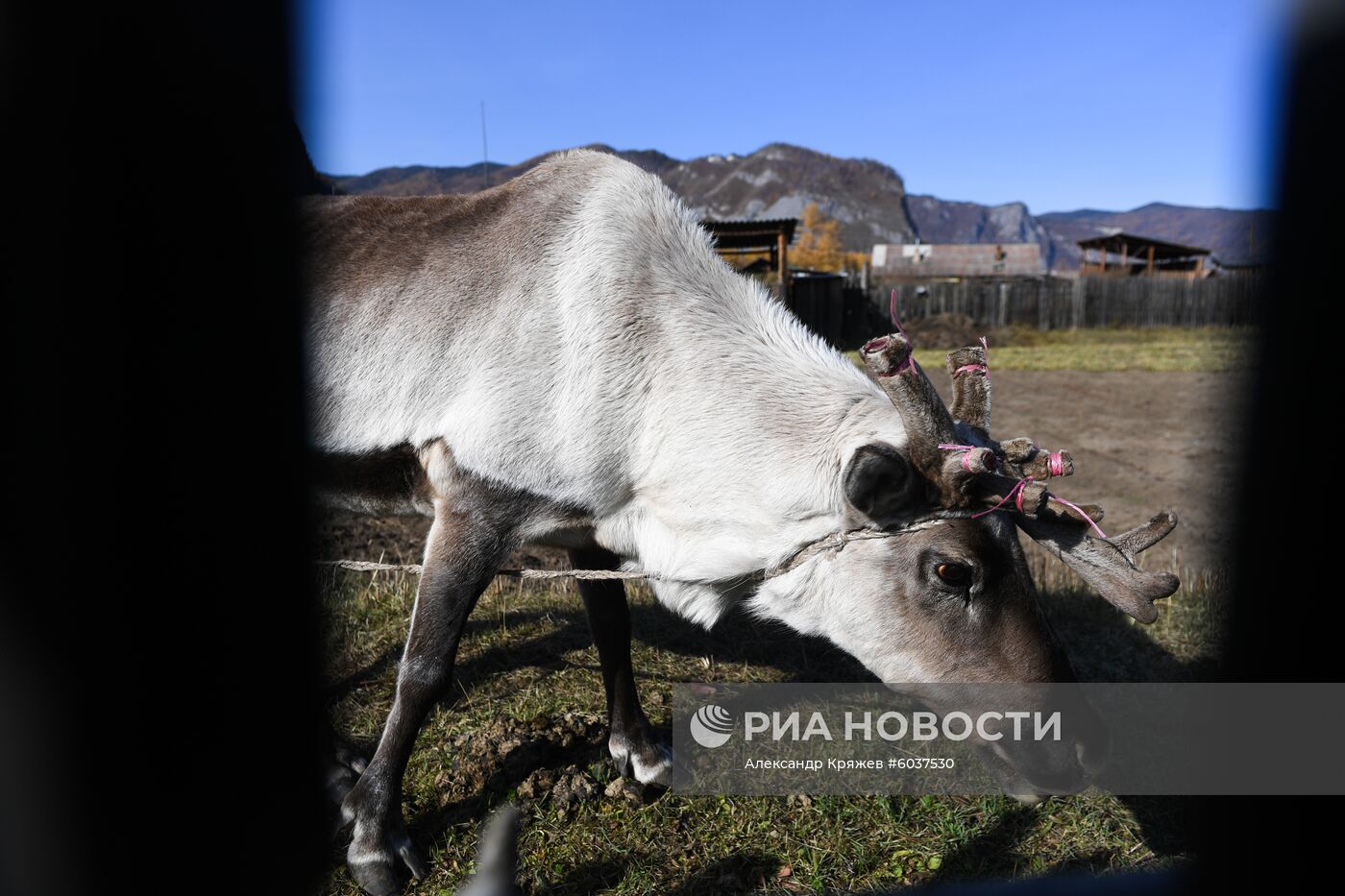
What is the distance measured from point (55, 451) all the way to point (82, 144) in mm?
808

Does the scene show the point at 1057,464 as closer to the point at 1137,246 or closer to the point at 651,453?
the point at 651,453

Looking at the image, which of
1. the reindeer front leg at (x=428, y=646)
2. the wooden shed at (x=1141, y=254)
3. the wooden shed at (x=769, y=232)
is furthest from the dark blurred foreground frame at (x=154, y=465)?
the wooden shed at (x=1141, y=254)

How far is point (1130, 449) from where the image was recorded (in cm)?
1129

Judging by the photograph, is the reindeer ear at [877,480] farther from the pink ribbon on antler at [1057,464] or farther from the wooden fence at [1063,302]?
the wooden fence at [1063,302]

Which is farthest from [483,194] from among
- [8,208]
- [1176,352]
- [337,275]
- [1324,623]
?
[1176,352]

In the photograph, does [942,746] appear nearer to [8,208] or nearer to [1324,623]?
[1324,623]

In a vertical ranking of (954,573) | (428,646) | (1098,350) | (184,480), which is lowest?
(1098,350)

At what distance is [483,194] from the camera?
352cm

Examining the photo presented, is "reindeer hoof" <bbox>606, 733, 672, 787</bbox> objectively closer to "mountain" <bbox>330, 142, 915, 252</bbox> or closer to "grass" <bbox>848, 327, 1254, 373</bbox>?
"grass" <bbox>848, 327, 1254, 373</bbox>

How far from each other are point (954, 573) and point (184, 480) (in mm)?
2751

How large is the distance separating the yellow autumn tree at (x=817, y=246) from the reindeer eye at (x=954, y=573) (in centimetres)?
5945

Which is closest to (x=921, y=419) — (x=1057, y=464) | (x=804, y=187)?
(x=1057, y=464)

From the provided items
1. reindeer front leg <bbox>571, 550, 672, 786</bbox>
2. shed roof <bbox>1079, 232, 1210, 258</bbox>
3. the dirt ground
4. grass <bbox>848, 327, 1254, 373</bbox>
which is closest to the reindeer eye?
the dirt ground

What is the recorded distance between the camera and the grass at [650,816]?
10.2ft
